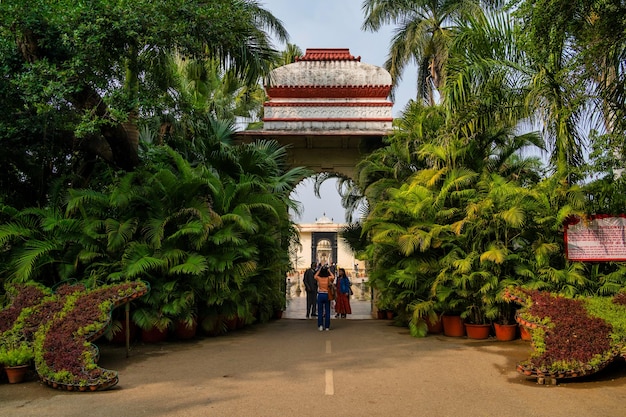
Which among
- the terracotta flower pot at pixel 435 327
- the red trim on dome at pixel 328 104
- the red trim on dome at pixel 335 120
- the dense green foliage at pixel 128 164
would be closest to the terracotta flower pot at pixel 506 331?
the terracotta flower pot at pixel 435 327

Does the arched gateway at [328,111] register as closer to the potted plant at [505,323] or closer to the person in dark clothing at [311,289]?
the person in dark clothing at [311,289]

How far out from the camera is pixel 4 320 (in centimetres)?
813

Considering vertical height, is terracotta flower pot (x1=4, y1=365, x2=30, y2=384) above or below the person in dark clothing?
below

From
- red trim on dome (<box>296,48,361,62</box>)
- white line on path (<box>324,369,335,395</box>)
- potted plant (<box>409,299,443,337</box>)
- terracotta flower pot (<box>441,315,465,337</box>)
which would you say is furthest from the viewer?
red trim on dome (<box>296,48,361,62</box>)

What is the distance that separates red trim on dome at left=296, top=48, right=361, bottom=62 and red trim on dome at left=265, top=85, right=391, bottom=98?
1377mm

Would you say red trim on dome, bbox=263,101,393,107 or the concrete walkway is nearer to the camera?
the concrete walkway

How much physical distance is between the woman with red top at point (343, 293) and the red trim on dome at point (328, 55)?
708 centimetres

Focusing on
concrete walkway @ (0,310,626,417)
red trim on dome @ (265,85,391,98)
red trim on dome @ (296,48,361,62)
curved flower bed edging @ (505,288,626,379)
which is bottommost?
concrete walkway @ (0,310,626,417)

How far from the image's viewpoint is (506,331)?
11.3m

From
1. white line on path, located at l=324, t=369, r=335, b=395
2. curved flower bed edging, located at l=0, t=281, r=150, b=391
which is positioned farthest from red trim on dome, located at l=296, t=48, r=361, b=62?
white line on path, located at l=324, t=369, r=335, b=395

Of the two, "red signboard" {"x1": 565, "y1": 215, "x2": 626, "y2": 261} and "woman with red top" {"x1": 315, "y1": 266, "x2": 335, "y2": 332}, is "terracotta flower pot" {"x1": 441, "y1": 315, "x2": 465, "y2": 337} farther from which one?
"red signboard" {"x1": 565, "y1": 215, "x2": 626, "y2": 261}

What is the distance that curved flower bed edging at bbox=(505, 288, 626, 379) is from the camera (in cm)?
710

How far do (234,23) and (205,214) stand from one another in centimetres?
371

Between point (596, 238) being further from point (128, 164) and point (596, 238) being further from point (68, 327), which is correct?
point (128, 164)
